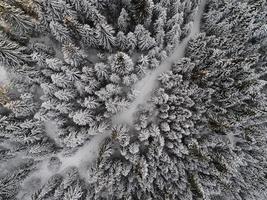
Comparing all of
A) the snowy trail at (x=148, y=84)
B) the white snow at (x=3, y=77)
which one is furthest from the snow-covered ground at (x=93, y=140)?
the white snow at (x=3, y=77)

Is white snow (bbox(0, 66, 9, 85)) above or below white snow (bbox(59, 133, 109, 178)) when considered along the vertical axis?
above

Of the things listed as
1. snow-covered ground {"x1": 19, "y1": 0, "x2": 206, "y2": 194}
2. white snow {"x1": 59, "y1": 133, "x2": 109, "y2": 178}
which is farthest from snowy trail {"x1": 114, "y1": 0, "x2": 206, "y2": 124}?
white snow {"x1": 59, "y1": 133, "x2": 109, "y2": 178}

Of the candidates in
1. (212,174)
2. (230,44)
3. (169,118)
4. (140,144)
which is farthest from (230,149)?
(230,44)

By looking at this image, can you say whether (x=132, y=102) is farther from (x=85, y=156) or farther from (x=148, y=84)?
(x=85, y=156)

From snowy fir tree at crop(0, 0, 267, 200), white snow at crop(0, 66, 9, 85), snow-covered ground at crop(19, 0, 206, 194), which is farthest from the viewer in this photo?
snow-covered ground at crop(19, 0, 206, 194)

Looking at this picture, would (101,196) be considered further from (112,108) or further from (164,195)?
(112,108)

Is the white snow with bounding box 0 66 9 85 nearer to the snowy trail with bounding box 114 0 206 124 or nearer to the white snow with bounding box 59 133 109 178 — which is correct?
the white snow with bounding box 59 133 109 178

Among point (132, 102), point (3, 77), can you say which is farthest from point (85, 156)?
point (3, 77)

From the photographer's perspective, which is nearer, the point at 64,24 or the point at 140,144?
the point at 64,24
